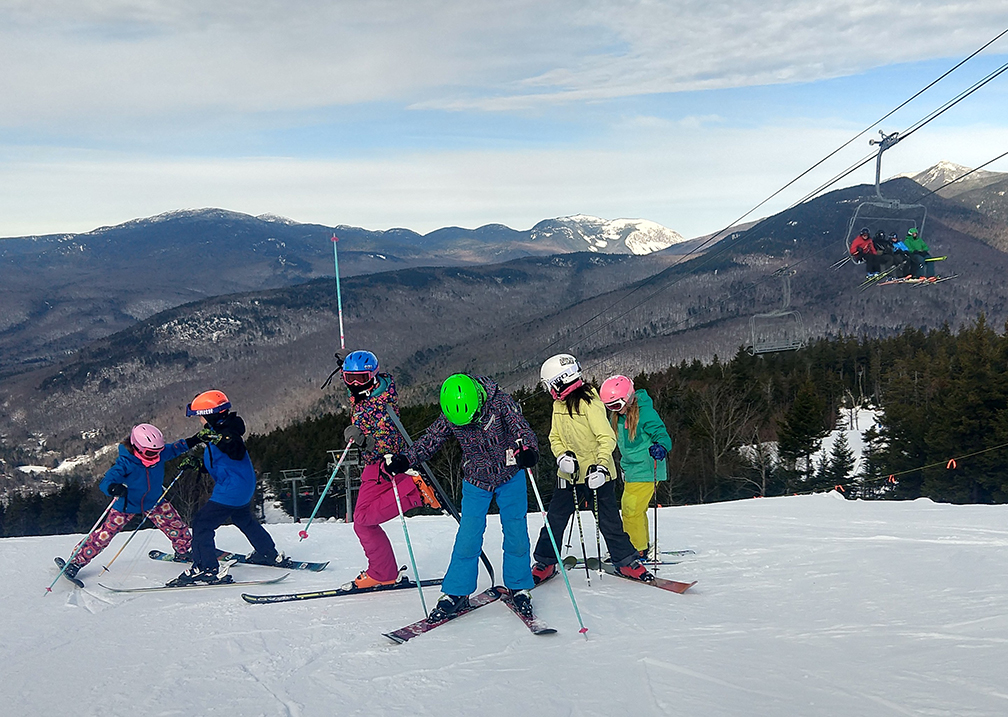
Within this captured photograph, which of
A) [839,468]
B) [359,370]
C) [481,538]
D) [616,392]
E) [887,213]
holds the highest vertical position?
[887,213]

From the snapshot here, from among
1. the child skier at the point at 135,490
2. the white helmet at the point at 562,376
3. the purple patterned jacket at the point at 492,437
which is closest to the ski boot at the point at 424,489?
the purple patterned jacket at the point at 492,437

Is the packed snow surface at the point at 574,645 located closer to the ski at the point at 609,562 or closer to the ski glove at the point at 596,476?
the ski at the point at 609,562

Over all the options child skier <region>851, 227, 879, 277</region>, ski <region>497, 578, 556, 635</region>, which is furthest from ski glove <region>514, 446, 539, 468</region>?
child skier <region>851, 227, 879, 277</region>

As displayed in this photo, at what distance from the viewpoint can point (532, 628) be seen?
16.0 ft

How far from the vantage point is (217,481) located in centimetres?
674

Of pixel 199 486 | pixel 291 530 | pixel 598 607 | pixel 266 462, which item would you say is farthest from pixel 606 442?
pixel 266 462

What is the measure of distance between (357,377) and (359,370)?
0.20ft

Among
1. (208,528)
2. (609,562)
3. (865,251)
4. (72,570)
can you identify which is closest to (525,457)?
(609,562)

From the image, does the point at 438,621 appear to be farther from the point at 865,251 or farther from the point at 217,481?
the point at 865,251

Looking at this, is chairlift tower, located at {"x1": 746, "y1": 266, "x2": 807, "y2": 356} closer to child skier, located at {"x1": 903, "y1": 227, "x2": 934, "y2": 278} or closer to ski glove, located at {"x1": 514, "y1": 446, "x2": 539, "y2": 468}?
child skier, located at {"x1": 903, "y1": 227, "x2": 934, "y2": 278}

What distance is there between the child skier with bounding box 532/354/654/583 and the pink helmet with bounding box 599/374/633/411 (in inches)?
23.8

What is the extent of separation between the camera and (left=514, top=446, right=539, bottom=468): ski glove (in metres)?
5.10

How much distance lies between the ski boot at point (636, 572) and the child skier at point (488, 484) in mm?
1224

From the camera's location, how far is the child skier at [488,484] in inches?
205
